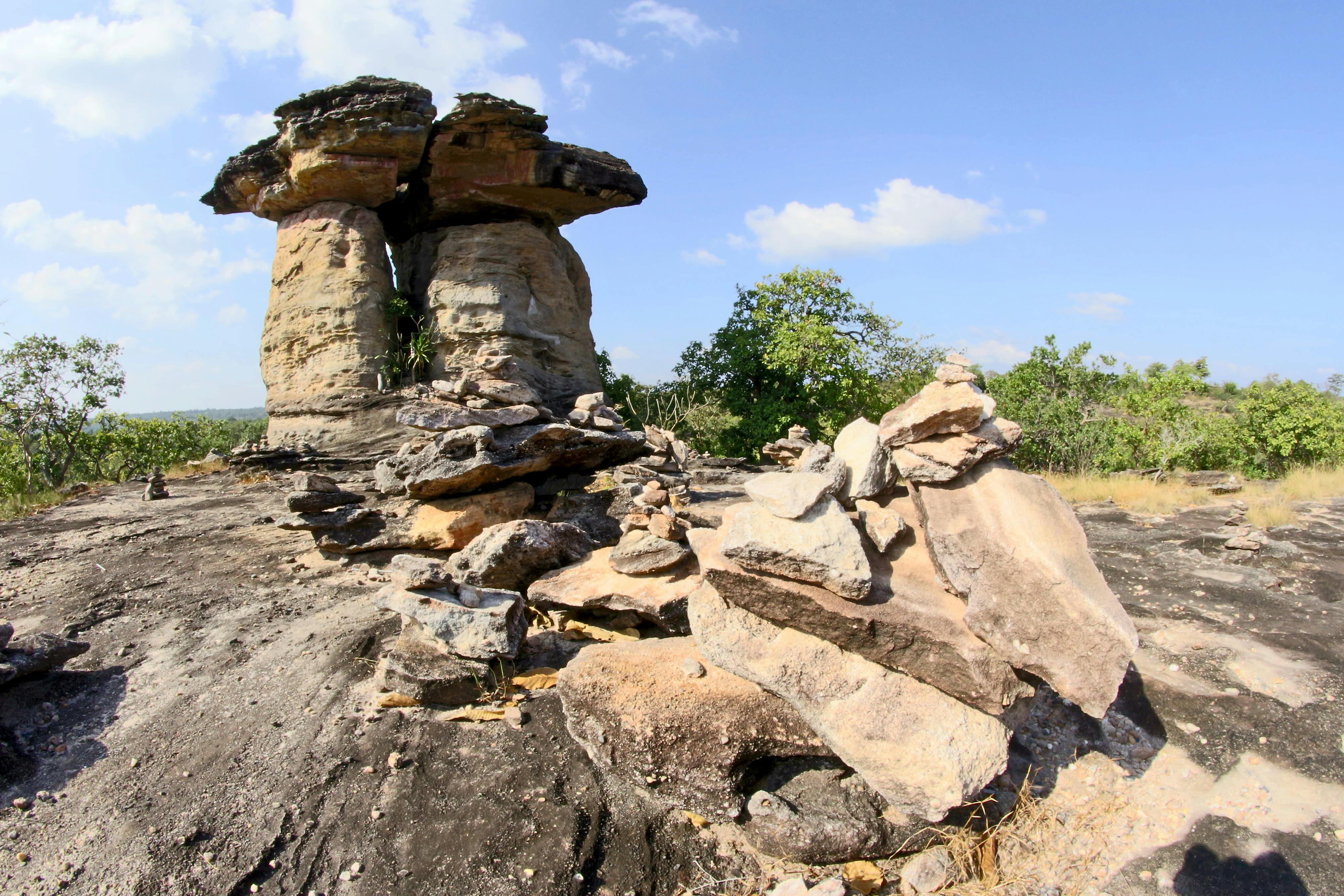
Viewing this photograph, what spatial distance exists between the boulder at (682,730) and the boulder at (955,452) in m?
1.66

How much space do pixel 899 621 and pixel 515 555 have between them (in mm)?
3528

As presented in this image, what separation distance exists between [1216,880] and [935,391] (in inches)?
114

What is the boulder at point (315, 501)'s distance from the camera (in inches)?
297

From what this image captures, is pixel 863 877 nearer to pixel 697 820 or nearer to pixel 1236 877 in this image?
pixel 697 820

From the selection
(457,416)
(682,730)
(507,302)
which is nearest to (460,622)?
(682,730)

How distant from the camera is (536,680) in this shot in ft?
15.8

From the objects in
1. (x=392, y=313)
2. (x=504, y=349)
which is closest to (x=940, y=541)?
(x=504, y=349)

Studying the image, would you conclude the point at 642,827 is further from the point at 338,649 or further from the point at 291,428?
the point at 291,428

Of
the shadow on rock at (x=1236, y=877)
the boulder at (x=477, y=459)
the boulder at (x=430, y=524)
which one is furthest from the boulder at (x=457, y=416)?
the shadow on rock at (x=1236, y=877)

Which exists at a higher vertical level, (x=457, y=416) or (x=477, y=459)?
(x=457, y=416)

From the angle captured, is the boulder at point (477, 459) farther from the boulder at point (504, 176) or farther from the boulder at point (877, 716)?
the boulder at point (504, 176)

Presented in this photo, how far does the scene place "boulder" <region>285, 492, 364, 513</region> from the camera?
Result: 7.55 meters

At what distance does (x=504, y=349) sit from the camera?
467 inches

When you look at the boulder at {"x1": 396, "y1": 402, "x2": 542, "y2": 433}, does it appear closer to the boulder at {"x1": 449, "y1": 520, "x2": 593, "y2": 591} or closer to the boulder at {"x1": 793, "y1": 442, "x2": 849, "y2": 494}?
the boulder at {"x1": 449, "y1": 520, "x2": 593, "y2": 591}
